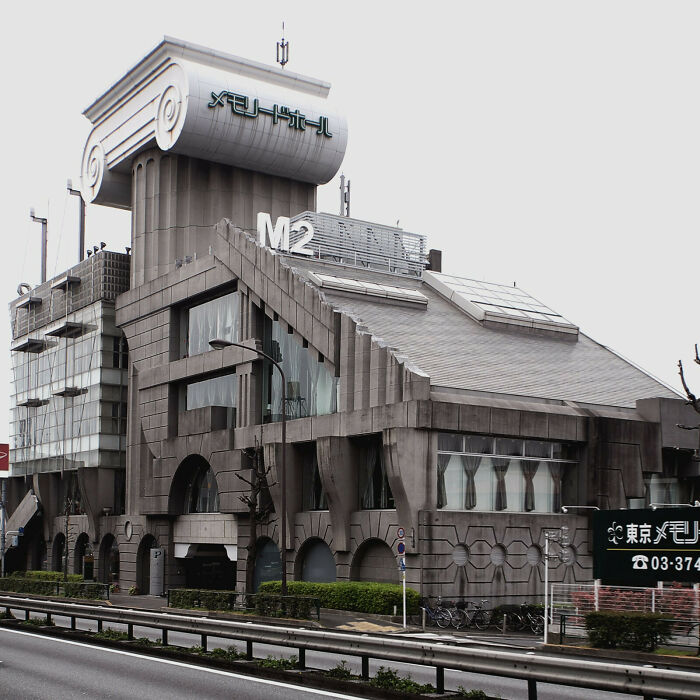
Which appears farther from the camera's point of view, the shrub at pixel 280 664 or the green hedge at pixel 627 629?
the green hedge at pixel 627 629

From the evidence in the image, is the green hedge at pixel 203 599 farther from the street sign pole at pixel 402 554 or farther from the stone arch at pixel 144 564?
the stone arch at pixel 144 564

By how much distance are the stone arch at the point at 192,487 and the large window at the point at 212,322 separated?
632 centimetres

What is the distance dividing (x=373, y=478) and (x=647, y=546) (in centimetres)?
1717

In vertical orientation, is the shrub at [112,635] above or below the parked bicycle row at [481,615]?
above

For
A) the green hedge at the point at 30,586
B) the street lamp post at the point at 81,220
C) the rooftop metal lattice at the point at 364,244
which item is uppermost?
the street lamp post at the point at 81,220

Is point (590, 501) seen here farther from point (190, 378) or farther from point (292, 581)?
point (190, 378)

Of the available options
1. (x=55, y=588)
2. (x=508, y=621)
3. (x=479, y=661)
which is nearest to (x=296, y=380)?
(x=508, y=621)

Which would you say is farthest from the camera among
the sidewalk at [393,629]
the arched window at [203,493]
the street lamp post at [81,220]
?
the street lamp post at [81,220]

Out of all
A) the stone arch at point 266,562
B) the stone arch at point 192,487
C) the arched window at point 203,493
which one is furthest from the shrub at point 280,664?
the stone arch at point 192,487

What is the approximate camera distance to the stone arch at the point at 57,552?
76.6 m

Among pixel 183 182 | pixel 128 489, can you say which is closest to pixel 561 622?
pixel 128 489

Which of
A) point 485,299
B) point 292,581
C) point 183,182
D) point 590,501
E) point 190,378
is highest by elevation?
point 183,182

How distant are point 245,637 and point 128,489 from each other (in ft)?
155

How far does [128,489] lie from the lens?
6694cm
